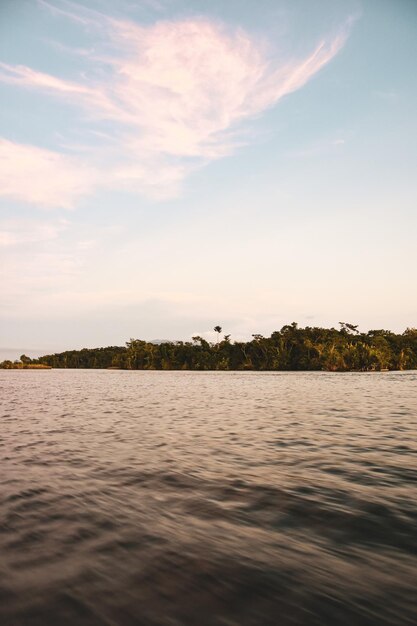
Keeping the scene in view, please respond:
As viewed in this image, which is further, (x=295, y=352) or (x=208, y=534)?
(x=295, y=352)

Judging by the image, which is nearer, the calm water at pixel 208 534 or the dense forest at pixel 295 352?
the calm water at pixel 208 534

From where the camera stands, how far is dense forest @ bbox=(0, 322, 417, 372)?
136 m

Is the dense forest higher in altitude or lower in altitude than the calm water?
higher

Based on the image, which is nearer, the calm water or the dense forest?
the calm water

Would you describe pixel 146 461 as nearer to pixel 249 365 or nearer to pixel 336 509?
pixel 336 509

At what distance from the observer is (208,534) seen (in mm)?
5965

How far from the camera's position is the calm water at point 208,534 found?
4.13 metres

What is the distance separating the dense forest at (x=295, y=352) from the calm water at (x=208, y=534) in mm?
129027

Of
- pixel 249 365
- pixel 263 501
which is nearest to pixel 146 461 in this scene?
pixel 263 501

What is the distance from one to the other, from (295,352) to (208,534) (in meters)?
148

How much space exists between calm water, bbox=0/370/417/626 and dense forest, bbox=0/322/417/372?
129 metres

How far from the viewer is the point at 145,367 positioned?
18450 cm

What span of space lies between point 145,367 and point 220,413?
16521 cm

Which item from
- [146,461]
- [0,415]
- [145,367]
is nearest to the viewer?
[146,461]
